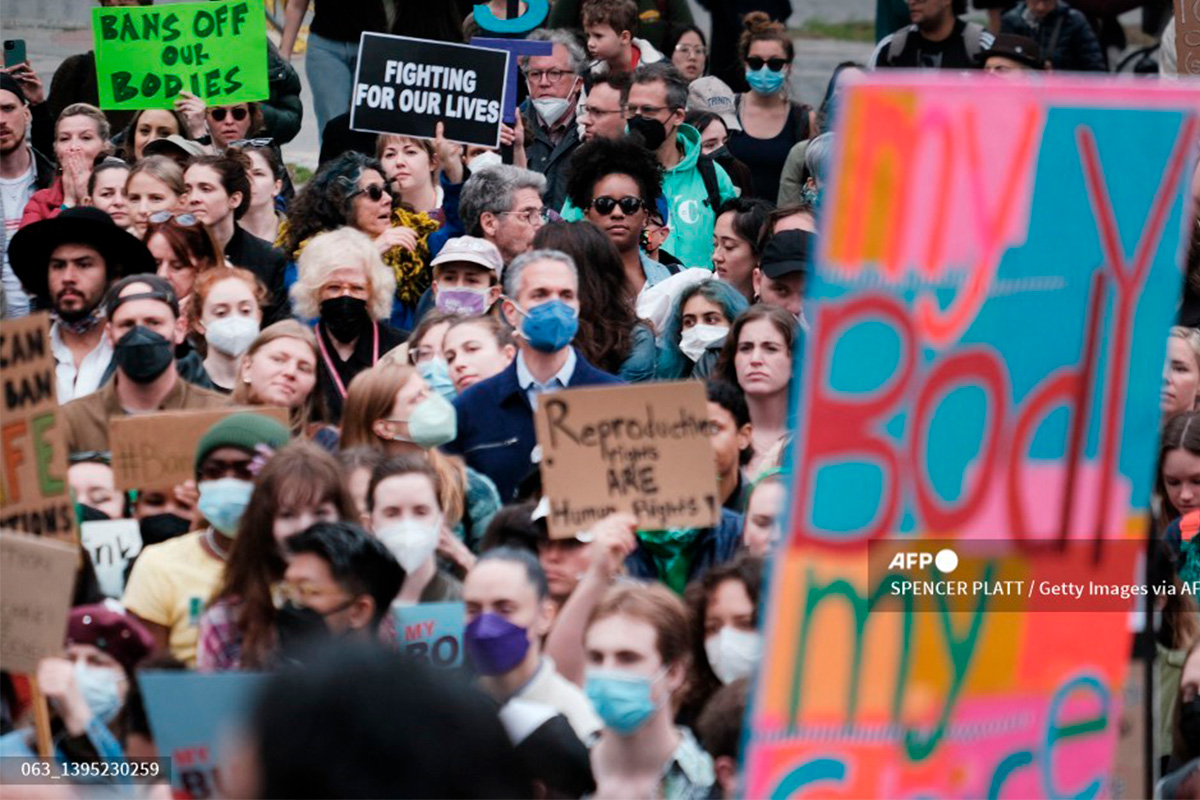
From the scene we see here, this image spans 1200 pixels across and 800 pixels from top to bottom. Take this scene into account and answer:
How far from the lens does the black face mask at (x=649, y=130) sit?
1059 cm


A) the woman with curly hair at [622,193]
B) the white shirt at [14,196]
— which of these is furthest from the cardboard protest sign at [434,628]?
the white shirt at [14,196]

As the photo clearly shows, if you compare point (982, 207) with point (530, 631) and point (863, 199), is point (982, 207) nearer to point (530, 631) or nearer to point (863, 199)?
point (863, 199)

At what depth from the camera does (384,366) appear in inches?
266

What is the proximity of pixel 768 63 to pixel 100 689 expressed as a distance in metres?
7.85

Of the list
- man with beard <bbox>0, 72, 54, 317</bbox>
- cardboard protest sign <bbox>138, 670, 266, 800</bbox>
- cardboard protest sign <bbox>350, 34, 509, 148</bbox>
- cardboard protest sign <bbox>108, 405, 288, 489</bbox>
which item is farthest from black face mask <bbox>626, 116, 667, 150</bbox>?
cardboard protest sign <bbox>138, 670, 266, 800</bbox>

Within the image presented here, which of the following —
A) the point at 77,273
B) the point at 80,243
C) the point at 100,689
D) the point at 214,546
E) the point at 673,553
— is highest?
the point at 80,243

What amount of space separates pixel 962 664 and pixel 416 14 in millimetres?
10682

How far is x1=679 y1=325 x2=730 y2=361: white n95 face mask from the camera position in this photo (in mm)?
8242

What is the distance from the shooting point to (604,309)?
826 cm

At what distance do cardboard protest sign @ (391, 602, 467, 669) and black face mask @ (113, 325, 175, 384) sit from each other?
1882 mm

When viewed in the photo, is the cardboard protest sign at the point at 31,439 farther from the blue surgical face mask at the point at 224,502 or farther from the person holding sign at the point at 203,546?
the blue surgical face mask at the point at 224,502

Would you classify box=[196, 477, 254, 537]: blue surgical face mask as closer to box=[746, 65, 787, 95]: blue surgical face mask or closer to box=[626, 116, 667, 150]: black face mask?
box=[626, 116, 667, 150]: black face mask

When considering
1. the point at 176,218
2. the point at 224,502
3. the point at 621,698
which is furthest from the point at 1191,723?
the point at 176,218

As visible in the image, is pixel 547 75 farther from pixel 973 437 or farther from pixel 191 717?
pixel 973 437
